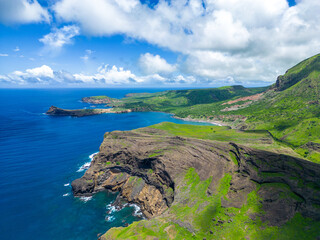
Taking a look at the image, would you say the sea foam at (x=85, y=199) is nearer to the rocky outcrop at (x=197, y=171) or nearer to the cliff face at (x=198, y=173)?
the cliff face at (x=198, y=173)

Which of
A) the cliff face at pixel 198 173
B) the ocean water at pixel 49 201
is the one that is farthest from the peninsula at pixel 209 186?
the ocean water at pixel 49 201

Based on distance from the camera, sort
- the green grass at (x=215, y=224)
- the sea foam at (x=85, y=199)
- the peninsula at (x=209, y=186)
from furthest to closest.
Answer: the sea foam at (x=85, y=199) < the peninsula at (x=209, y=186) < the green grass at (x=215, y=224)

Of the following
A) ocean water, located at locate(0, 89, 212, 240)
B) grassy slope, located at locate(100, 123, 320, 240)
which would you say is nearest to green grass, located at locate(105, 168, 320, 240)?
grassy slope, located at locate(100, 123, 320, 240)

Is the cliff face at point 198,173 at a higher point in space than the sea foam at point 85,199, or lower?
higher

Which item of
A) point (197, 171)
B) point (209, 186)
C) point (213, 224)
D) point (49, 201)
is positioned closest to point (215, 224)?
point (213, 224)

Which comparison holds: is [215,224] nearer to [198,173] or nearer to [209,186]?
[209,186]

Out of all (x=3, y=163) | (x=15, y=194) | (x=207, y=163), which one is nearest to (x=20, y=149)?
(x=3, y=163)

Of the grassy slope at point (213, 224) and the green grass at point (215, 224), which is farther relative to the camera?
the grassy slope at point (213, 224)

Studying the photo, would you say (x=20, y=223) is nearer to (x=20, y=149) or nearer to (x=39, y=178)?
(x=39, y=178)
